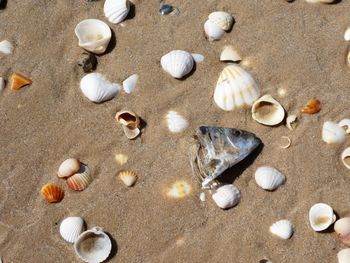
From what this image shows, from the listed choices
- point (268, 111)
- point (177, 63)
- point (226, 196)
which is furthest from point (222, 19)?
point (226, 196)

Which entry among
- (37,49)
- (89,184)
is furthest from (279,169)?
(37,49)

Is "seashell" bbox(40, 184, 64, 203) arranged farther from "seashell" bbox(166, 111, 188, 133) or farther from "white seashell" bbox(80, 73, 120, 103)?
"seashell" bbox(166, 111, 188, 133)

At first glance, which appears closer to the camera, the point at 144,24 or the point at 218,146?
the point at 218,146

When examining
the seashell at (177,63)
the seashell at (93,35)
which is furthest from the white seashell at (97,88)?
the seashell at (177,63)

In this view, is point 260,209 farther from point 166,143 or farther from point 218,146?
point 166,143

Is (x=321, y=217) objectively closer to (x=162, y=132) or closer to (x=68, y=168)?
(x=162, y=132)

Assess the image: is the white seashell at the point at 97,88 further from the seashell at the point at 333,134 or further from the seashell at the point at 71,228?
the seashell at the point at 333,134
